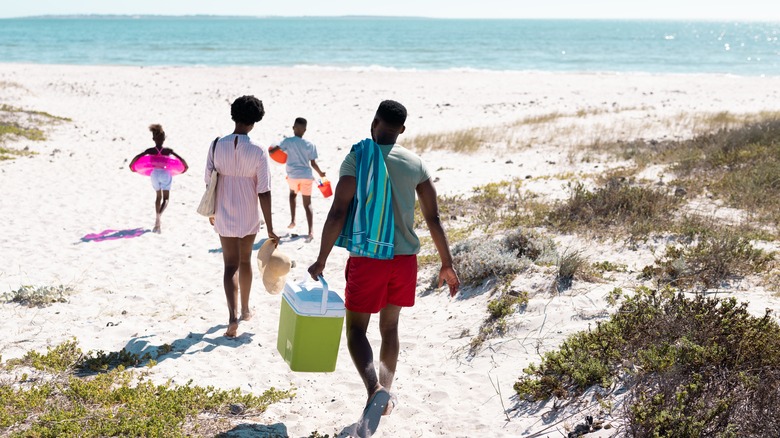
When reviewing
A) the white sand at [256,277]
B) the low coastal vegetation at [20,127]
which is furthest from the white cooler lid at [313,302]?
the low coastal vegetation at [20,127]

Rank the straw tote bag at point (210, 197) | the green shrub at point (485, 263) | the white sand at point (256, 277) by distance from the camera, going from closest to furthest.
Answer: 1. the white sand at point (256, 277)
2. the straw tote bag at point (210, 197)
3. the green shrub at point (485, 263)

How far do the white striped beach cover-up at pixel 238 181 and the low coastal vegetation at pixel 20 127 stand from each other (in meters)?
11.1

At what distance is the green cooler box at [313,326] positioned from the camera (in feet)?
15.6

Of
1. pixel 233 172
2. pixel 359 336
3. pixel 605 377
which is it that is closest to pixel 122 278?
pixel 233 172

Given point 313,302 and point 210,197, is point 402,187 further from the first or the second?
point 210,197

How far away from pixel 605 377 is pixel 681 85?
34.1 metres

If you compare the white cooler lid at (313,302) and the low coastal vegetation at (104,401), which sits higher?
the white cooler lid at (313,302)

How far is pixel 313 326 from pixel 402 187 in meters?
1.16

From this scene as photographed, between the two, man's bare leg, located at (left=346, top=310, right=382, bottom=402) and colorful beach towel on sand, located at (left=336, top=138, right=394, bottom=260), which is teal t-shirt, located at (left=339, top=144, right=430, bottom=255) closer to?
colorful beach towel on sand, located at (left=336, top=138, right=394, bottom=260)

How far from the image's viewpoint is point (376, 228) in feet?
14.6

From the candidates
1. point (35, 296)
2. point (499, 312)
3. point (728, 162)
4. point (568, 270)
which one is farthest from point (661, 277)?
point (35, 296)

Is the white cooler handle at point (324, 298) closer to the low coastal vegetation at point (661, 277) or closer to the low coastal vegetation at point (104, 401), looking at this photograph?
the low coastal vegetation at point (104, 401)

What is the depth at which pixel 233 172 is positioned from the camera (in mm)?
6242

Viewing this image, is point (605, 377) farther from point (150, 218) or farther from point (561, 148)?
point (561, 148)
